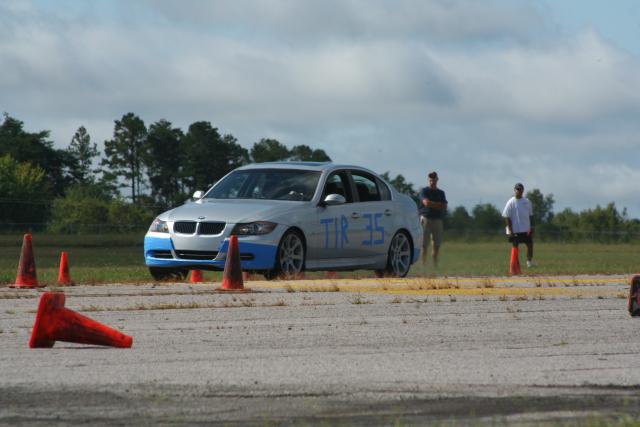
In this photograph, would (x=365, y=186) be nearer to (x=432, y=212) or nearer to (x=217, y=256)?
(x=217, y=256)

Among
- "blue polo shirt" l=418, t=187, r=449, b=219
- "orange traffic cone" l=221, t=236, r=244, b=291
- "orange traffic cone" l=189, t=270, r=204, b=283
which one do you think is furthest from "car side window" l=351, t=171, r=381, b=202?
"orange traffic cone" l=221, t=236, r=244, b=291

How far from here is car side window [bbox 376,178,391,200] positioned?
64.4 feet

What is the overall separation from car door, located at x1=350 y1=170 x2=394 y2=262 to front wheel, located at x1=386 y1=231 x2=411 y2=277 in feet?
0.53

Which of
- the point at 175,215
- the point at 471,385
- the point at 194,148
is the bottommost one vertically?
the point at 471,385

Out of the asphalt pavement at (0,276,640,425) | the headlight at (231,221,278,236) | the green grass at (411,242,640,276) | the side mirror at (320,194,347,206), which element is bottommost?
the asphalt pavement at (0,276,640,425)

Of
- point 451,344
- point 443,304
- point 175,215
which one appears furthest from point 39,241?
point 451,344

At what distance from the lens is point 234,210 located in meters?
17.2

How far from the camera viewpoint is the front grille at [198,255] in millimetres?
16812

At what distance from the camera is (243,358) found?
861 cm

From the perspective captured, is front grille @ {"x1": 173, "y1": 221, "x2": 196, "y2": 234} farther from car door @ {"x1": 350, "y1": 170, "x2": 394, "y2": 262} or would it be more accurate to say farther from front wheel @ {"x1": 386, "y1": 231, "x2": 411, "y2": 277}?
front wheel @ {"x1": 386, "y1": 231, "x2": 411, "y2": 277}

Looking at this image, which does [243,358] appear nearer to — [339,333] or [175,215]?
[339,333]

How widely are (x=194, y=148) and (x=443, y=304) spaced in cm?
7883

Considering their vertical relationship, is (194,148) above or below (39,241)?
above

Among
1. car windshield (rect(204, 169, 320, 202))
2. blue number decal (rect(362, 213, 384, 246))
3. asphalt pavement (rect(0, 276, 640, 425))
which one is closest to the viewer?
asphalt pavement (rect(0, 276, 640, 425))
